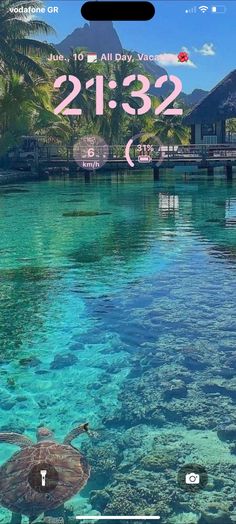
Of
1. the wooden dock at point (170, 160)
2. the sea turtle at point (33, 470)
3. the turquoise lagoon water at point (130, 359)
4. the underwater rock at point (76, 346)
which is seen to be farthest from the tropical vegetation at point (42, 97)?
the sea turtle at point (33, 470)

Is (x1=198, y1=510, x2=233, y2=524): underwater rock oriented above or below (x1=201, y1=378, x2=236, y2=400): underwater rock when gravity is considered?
below

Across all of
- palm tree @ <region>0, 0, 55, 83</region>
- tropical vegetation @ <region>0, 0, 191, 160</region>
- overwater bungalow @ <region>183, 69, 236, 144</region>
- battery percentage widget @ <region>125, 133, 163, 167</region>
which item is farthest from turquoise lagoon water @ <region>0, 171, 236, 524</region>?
overwater bungalow @ <region>183, 69, 236, 144</region>

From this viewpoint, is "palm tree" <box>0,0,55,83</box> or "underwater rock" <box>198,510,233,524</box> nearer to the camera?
"underwater rock" <box>198,510,233,524</box>

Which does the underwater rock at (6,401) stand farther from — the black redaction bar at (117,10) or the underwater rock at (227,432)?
the black redaction bar at (117,10)

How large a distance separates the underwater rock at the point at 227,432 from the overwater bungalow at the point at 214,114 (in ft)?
118

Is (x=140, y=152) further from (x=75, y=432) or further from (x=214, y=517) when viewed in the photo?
(x=214, y=517)

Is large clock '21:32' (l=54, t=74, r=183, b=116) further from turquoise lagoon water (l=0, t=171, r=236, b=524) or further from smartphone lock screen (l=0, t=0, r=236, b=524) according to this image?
turquoise lagoon water (l=0, t=171, r=236, b=524)

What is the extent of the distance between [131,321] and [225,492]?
434 cm

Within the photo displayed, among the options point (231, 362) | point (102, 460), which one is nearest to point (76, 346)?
point (231, 362)

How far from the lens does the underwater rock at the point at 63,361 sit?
21.8ft

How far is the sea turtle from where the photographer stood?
10.2ft

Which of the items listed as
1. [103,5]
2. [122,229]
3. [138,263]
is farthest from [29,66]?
[103,5]

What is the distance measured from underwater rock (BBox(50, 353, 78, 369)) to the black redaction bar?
4856 mm

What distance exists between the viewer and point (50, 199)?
26125 mm
